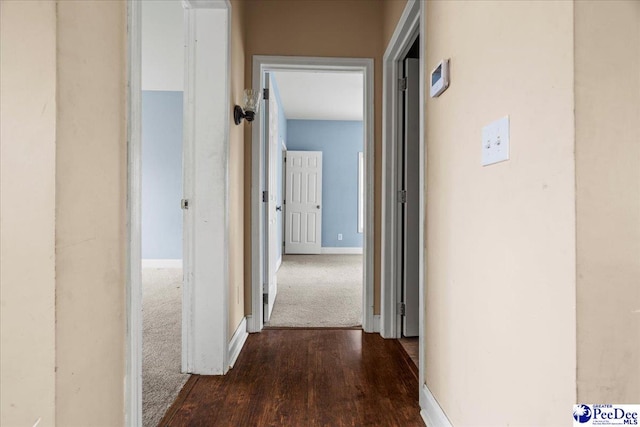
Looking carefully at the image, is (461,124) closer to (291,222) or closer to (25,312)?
(25,312)

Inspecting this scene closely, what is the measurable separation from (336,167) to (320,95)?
2.04 m

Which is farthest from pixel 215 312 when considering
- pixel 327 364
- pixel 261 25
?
pixel 261 25

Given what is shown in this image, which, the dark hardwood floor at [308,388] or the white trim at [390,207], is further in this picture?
the white trim at [390,207]

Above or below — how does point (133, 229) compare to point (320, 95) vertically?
below

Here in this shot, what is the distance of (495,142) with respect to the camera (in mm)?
1053

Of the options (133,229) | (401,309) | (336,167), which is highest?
(336,167)

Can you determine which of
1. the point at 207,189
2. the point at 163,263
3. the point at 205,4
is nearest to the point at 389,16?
the point at 205,4

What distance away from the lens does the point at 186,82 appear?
6.78 ft

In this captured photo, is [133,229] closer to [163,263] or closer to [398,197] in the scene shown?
[398,197]

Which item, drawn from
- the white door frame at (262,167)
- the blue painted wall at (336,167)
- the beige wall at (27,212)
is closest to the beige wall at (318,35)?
the white door frame at (262,167)

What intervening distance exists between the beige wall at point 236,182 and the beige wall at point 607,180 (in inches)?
70.4

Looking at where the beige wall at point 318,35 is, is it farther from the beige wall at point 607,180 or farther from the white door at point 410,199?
the beige wall at point 607,180

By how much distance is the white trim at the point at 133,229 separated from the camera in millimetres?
1086

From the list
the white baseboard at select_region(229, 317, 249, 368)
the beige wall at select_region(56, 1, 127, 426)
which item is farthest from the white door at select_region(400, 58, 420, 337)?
the beige wall at select_region(56, 1, 127, 426)
